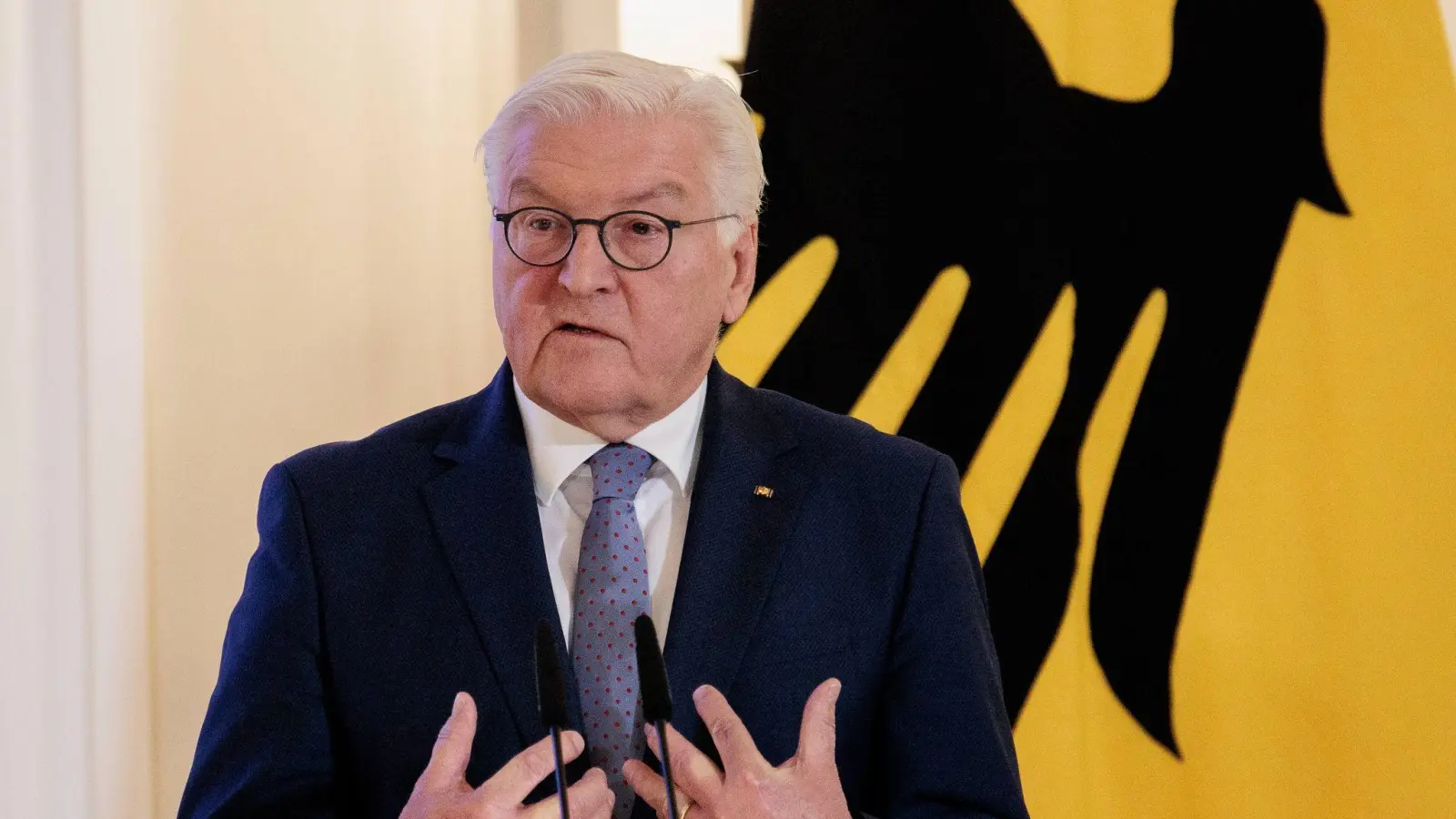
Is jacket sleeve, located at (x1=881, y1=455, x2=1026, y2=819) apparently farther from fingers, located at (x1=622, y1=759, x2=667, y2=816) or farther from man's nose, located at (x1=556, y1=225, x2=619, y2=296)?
man's nose, located at (x1=556, y1=225, x2=619, y2=296)

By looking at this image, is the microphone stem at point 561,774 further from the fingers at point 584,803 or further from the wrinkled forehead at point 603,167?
the wrinkled forehead at point 603,167

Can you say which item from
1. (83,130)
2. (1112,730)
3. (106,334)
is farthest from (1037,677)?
(83,130)

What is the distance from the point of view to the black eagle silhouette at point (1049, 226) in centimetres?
218

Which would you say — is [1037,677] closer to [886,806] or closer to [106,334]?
[886,806]

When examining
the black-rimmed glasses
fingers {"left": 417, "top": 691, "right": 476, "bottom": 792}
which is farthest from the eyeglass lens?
fingers {"left": 417, "top": 691, "right": 476, "bottom": 792}

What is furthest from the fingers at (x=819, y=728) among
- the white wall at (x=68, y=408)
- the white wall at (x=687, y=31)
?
the white wall at (x=687, y=31)

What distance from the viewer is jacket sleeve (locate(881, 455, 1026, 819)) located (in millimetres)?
1391

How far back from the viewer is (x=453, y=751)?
3.81 feet

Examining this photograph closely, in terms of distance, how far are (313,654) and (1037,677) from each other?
1.29m

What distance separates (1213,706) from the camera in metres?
2.14

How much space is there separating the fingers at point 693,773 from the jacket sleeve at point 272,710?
0.40 metres

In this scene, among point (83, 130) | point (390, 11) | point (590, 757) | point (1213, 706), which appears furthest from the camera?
point (390, 11)

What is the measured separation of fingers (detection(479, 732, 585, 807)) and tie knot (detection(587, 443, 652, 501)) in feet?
1.23

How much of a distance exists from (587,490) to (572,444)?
0.06m
